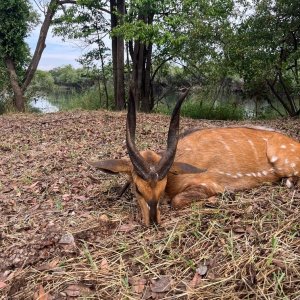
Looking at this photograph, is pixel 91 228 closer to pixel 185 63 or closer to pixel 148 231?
pixel 148 231

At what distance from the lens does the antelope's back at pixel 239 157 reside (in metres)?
5.03

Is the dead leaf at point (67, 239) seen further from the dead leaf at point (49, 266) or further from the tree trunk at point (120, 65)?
the tree trunk at point (120, 65)

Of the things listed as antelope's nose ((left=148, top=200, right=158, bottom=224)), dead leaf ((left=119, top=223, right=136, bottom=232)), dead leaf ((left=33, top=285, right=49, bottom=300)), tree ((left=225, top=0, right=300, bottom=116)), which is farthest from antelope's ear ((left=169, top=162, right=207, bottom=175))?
tree ((left=225, top=0, right=300, bottom=116))

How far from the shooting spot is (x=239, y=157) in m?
5.23

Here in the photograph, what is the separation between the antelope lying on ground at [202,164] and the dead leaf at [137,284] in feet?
→ 2.70

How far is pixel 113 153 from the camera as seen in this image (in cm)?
718

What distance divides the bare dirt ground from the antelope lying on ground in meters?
0.23

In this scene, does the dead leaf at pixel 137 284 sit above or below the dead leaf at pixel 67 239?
below

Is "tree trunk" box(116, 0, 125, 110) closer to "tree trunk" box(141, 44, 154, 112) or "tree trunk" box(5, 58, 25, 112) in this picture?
"tree trunk" box(141, 44, 154, 112)

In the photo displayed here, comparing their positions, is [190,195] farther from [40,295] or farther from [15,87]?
[15,87]

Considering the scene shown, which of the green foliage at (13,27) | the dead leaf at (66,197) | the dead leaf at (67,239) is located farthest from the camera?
the green foliage at (13,27)

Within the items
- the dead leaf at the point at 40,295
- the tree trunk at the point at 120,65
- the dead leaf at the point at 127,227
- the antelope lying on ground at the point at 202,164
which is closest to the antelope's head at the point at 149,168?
the antelope lying on ground at the point at 202,164

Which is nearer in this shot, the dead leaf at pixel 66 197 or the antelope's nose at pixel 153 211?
the antelope's nose at pixel 153 211

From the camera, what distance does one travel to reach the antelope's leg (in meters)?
4.43
